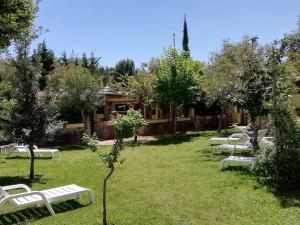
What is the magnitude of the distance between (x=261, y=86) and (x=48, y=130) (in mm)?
6917

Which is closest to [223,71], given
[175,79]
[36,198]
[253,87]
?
[175,79]

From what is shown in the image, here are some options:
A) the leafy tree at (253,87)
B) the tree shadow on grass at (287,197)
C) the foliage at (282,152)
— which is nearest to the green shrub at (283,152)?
the foliage at (282,152)

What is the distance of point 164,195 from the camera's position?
8.61m

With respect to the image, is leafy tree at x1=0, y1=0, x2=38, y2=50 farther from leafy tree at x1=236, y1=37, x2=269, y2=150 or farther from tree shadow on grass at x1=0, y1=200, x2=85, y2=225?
leafy tree at x1=236, y1=37, x2=269, y2=150

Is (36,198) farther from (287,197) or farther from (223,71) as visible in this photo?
(223,71)

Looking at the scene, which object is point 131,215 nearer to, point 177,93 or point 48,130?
point 48,130

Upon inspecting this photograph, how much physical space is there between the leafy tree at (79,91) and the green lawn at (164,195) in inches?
277

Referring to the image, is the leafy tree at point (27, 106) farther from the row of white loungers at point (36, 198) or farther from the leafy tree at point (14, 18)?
the row of white loungers at point (36, 198)

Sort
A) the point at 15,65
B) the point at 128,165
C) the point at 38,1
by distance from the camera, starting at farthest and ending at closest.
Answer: the point at 128,165 < the point at 15,65 < the point at 38,1

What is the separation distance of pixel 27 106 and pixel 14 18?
3.60 metres

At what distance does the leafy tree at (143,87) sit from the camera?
23.4 m

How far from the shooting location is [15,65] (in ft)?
35.9

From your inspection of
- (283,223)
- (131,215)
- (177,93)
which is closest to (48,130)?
(131,215)

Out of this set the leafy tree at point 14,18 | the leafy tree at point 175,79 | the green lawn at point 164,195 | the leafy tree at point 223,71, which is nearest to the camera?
the green lawn at point 164,195
